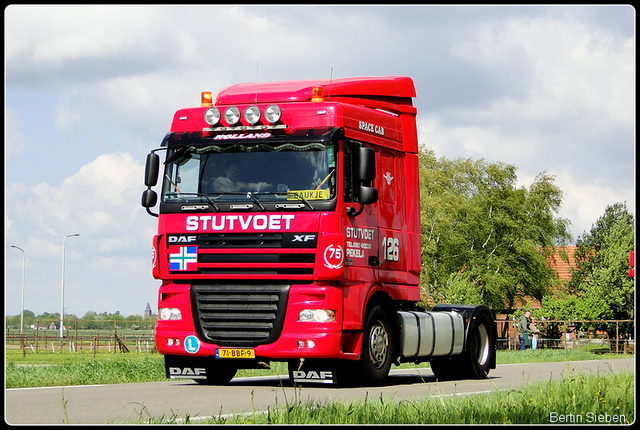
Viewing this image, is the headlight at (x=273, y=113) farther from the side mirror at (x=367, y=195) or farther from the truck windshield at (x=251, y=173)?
the side mirror at (x=367, y=195)

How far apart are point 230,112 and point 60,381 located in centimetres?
494

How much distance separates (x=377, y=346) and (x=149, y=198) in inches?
144

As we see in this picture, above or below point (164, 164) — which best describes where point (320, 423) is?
below

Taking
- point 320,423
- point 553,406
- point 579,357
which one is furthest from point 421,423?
point 579,357

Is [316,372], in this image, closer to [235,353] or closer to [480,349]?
[235,353]

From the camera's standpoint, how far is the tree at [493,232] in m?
59.0

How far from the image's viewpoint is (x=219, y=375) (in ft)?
46.2

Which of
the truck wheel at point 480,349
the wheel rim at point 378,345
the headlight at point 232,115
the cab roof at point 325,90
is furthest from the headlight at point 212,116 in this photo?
the truck wheel at point 480,349

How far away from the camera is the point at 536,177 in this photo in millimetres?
63125


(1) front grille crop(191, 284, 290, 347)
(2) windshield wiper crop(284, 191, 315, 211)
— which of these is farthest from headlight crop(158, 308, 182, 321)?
(2) windshield wiper crop(284, 191, 315, 211)

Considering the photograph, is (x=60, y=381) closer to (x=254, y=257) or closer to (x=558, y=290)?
(x=254, y=257)

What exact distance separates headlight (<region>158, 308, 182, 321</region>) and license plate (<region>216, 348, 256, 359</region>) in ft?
2.50
